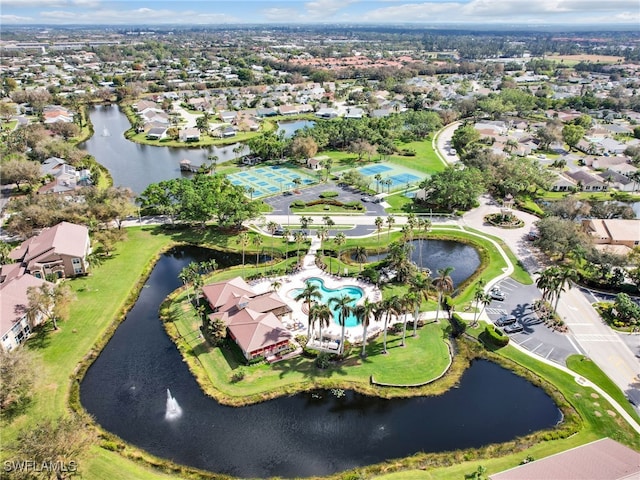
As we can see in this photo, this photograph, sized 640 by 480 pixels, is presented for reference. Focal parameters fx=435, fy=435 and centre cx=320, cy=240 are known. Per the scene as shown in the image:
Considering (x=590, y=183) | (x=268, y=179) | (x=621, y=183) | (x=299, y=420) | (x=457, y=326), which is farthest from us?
(x=268, y=179)

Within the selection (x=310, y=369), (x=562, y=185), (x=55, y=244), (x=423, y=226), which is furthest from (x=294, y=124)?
(x=310, y=369)

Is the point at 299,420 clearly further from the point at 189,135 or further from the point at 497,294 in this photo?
the point at 189,135

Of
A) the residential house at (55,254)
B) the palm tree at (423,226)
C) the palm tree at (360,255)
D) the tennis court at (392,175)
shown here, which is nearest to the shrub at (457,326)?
the palm tree at (423,226)

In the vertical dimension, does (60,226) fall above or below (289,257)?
above

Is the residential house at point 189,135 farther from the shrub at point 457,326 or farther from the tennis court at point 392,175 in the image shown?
the shrub at point 457,326

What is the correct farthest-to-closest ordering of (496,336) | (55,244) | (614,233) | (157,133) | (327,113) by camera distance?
(327,113) < (157,133) < (614,233) < (55,244) < (496,336)

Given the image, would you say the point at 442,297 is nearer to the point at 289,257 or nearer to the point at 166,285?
the point at 289,257

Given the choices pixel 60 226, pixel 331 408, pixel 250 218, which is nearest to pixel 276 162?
pixel 250 218

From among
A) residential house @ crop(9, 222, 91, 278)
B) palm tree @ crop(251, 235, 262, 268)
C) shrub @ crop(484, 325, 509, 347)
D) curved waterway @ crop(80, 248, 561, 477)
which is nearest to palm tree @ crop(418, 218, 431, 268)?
shrub @ crop(484, 325, 509, 347)
